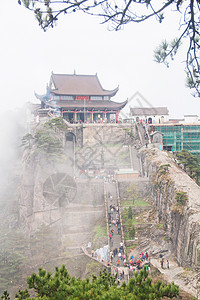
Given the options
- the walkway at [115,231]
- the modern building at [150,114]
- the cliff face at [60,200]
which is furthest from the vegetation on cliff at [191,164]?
the modern building at [150,114]

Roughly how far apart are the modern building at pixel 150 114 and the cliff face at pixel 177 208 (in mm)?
16120

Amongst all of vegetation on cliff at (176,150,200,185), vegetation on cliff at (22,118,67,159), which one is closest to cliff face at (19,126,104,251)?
vegetation on cliff at (22,118,67,159)

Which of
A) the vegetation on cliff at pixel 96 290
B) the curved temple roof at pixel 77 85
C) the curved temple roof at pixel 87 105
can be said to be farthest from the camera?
the curved temple roof at pixel 77 85

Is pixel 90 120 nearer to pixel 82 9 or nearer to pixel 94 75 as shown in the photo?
pixel 94 75

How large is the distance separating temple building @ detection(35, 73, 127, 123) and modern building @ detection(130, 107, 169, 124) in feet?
10.4

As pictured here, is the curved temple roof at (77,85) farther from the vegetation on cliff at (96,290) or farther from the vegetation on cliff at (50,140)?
the vegetation on cliff at (96,290)

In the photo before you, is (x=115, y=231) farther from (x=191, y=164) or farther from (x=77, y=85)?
(x=77, y=85)

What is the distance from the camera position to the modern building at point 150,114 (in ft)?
157

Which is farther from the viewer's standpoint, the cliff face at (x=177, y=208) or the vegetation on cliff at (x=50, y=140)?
the vegetation on cliff at (x=50, y=140)

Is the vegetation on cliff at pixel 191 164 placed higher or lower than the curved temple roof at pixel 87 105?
lower

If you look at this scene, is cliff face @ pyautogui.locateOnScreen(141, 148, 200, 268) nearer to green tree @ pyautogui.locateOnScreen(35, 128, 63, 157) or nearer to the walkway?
the walkway

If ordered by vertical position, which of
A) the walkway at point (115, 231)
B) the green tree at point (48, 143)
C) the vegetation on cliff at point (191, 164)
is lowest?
the walkway at point (115, 231)

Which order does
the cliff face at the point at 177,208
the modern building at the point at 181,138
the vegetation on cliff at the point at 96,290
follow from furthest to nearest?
the modern building at the point at 181,138, the cliff face at the point at 177,208, the vegetation on cliff at the point at 96,290

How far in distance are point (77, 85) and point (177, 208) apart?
100 ft
